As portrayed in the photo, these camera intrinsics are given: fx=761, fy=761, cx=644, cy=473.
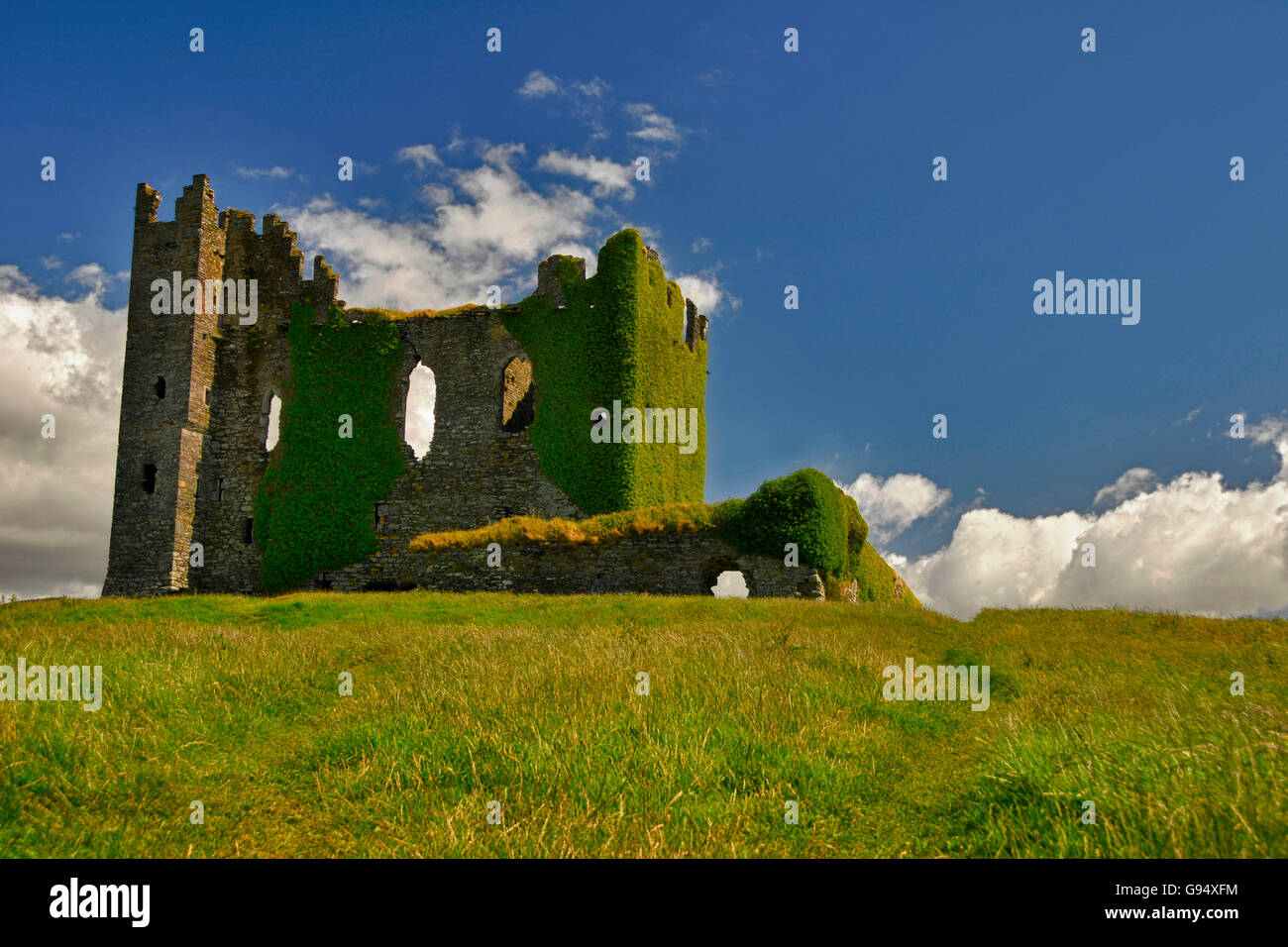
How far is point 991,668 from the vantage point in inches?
420

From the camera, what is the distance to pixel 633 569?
22984 millimetres

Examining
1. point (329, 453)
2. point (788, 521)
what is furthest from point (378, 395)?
point (788, 521)

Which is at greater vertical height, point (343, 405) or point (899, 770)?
point (343, 405)

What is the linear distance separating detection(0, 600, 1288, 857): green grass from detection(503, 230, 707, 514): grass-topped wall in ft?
62.2

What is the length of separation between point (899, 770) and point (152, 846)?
16.8 ft

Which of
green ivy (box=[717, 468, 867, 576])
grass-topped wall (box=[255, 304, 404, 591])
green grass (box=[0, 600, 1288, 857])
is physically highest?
grass-topped wall (box=[255, 304, 404, 591])

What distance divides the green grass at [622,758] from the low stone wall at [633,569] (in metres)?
12.1

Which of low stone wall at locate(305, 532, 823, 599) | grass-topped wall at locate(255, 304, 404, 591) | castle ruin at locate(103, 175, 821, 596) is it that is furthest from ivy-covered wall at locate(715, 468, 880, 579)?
grass-topped wall at locate(255, 304, 404, 591)

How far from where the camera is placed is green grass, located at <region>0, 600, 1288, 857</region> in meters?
4.36

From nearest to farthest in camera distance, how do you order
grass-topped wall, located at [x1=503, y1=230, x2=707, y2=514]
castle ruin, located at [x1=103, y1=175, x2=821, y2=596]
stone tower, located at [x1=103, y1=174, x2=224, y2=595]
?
grass-topped wall, located at [x1=503, y1=230, x2=707, y2=514] → castle ruin, located at [x1=103, y1=175, x2=821, y2=596] → stone tower, located at [x1=103, y1=174, x2=224, y2=595]

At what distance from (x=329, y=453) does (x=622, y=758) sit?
30.3 m

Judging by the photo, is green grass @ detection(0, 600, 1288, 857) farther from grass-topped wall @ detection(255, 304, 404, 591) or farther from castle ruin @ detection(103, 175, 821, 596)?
grass-topped wall @ detection(255, 304, 404, 591)
